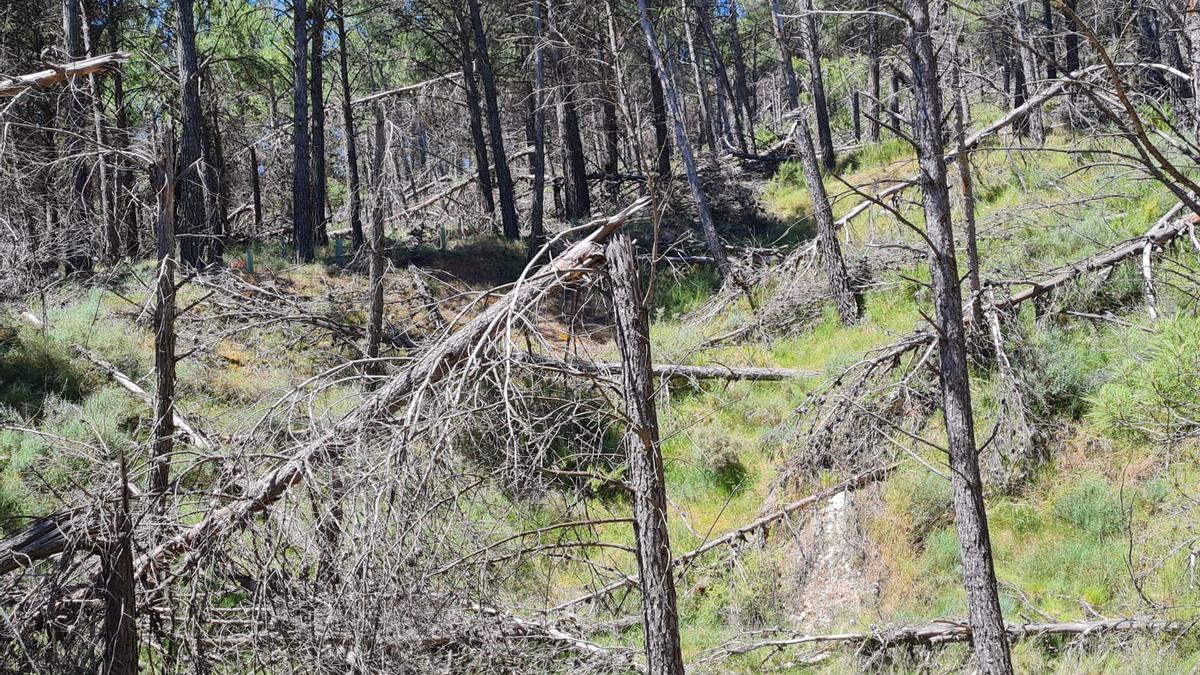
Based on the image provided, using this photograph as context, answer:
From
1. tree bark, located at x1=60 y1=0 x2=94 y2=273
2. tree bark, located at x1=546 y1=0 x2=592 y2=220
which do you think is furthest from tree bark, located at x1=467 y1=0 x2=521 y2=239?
tree bark, located at x1=60 y1=0 x2=94 y2=273

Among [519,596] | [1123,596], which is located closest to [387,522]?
[519,596]

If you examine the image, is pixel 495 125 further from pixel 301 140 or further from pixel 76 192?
pixel 76 192

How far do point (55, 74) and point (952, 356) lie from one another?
689 centimetres

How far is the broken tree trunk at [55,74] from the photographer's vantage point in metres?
7.04

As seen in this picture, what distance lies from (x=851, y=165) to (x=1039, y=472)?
594 inches

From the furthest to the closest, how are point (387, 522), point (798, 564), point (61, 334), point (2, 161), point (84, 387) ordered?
point (61, 334)
point (84, 387)
point (798, 564)
point (2, 161)
point (387, 522)

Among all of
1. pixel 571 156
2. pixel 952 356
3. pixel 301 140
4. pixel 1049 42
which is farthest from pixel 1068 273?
pixel 301 140

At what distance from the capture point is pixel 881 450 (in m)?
9.60

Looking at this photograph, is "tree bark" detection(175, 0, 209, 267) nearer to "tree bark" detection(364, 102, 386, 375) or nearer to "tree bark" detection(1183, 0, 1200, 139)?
"tree bark" detection(364, 102, 386, 375)

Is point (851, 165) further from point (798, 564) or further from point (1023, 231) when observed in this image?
point (798, 564)

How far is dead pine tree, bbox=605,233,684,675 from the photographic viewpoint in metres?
5.53

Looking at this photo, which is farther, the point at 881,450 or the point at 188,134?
the point at 188,134

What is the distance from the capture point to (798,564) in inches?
378

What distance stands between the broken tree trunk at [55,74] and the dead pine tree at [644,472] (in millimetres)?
4490
